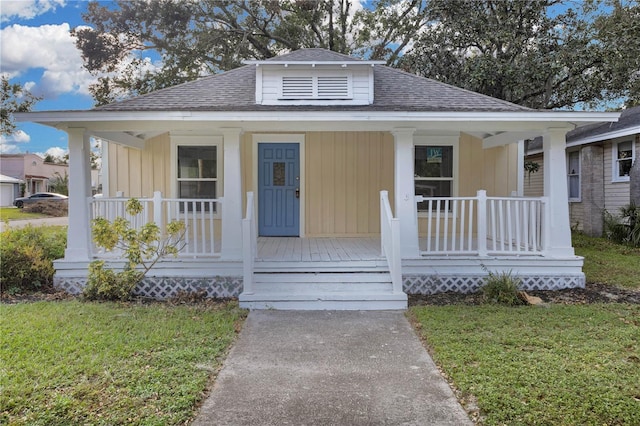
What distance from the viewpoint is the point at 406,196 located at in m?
6.39

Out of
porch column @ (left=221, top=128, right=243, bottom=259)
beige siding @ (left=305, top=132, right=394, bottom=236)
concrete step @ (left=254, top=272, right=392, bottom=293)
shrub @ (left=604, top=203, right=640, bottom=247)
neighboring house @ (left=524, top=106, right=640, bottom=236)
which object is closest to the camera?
concrete step @ (left=254, top=272, right=392, bottom=293)

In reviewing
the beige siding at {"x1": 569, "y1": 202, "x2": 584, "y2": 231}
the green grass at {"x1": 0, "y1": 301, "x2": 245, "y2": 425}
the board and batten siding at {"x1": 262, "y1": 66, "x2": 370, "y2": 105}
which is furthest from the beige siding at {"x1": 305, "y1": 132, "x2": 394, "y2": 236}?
the beige siding at {"x1": 569, "y1": 202, "x2": 584, "y2": 231}

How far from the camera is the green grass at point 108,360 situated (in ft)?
9.30

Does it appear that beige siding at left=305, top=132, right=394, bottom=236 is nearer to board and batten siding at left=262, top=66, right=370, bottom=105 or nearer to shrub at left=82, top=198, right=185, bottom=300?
board and batten siding at left=262, top=66, right=370, bottom=105

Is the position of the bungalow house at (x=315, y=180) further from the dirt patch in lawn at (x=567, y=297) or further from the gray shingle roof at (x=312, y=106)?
the dirt patch in lawn at (x=567, y=297)

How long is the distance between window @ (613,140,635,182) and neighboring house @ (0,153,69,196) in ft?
147

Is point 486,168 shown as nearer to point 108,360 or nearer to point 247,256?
point 247,256

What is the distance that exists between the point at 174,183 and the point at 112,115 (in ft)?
7.90

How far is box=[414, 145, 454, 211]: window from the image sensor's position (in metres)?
8.42

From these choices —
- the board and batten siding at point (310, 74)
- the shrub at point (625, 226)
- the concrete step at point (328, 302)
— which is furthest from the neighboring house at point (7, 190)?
the shrub at point (625, 226)

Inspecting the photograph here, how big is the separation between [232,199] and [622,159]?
1199 cm

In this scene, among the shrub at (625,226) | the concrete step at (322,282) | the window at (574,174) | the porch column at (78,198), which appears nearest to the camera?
the concrete step at (322,282)

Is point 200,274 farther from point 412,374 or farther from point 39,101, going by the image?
point 39,101

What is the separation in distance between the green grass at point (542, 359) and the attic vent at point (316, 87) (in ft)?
13.1
